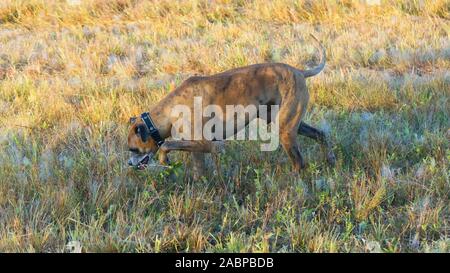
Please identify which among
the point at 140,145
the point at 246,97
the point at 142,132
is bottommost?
the point at 140,145

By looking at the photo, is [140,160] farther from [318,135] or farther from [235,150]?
[318,135]

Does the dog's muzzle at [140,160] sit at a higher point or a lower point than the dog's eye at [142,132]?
lower

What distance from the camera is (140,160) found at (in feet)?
18.3

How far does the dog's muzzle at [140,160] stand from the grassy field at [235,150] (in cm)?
9

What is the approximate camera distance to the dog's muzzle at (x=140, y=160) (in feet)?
18.1

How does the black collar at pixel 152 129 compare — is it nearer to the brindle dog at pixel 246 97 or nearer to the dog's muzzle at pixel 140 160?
the brindle dog at pixel 246 97

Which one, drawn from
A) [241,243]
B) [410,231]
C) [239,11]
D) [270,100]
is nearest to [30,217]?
[241,243]

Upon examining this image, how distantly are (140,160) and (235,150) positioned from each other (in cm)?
114

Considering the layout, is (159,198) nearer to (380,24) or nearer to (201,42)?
(201,42)

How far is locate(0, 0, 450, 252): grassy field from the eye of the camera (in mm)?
4539

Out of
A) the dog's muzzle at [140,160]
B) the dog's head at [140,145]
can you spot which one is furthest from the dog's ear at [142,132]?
the dog's muzzle at [140,160]

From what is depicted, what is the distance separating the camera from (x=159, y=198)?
16.8 feet

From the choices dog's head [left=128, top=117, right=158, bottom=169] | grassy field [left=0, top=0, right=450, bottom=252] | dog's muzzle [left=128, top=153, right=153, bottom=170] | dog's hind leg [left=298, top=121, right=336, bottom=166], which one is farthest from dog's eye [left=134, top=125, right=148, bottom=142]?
dog's hind leg [left=298, top=121, right=336, bottom=166]

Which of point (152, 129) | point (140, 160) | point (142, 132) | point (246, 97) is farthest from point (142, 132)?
point (246, 97)
